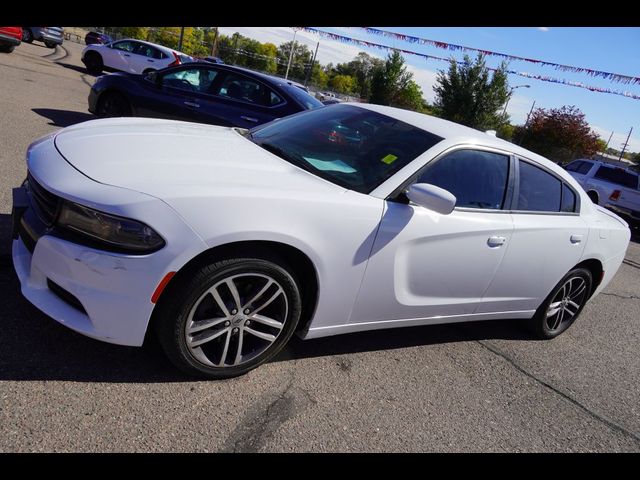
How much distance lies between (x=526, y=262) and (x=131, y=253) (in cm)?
273

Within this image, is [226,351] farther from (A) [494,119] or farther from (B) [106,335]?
(A) [494,119]

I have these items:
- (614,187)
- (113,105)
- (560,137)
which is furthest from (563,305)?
(560,137)

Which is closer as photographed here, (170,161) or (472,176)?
(170,161)

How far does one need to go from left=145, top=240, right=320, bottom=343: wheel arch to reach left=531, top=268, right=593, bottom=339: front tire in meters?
2.34

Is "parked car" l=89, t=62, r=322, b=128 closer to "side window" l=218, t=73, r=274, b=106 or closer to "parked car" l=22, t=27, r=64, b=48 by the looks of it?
"side window" l=218, t=73, r=274, b=106

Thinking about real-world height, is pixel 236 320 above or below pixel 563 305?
above

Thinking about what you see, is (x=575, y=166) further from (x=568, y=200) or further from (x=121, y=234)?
(x=121, y=234)

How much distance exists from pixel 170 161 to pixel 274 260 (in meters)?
0.77

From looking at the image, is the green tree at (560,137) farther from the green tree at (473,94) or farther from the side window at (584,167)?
the side window at (584,167)

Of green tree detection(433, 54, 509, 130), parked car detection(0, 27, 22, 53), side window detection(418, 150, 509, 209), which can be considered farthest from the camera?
green tree detection(433, 54, 509, 130)

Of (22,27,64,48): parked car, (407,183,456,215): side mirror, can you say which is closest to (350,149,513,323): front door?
(407,183,456,215): side mirror

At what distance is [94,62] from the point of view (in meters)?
18.0

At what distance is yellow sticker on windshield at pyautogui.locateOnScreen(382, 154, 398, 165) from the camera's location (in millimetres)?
3170

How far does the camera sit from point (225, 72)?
25.3ft
